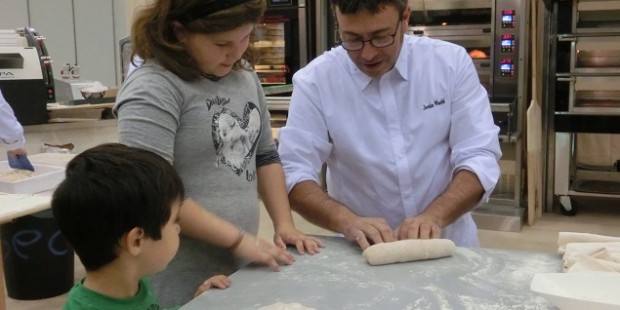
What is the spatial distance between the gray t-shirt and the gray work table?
12cm

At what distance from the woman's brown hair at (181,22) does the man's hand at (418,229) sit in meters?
0.57

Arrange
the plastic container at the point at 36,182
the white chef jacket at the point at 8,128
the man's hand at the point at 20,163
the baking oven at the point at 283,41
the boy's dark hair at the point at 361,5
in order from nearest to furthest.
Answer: the boy's dark hair at the point at 361,5 < the plastic container at the point at 36,182 < the man's hand at the point at 20,163 < the white chef jacket at the point at 8,128 < the baking oven at the point at 283,41

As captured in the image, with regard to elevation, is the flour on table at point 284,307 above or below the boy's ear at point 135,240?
below

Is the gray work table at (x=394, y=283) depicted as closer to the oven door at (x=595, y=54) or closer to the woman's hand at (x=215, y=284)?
the woman's hand at (x=215, y=284)

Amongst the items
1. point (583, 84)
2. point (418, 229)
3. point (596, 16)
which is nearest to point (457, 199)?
point (418, 229)

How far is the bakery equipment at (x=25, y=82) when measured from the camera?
3.82 metres

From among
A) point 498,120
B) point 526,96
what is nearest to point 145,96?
point 498,120

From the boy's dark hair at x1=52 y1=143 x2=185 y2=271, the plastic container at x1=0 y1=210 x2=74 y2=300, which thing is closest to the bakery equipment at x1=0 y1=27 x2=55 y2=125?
the plastic container at x1=0 y1=210 x2=74 y2=300

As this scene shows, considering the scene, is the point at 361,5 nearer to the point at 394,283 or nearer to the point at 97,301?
the point at 394,283

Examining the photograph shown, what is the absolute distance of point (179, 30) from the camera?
122 centimetres

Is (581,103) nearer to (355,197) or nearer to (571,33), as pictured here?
(571,33)

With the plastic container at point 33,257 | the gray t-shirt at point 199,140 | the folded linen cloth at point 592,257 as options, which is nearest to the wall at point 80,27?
the plastic container at point 33,257

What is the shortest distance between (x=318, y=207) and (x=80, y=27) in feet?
18.2

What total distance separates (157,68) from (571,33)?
3.89 meters
